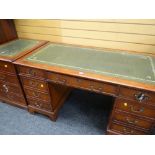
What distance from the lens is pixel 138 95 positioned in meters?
0.95

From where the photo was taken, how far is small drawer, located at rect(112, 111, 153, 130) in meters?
1.08

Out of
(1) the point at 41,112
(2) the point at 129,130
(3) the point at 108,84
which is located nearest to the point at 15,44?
(1) the point at 41,112

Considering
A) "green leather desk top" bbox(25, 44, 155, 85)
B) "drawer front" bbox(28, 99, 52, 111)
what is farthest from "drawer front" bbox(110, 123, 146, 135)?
"drawer front" bbox(28, 99, 52, 111)

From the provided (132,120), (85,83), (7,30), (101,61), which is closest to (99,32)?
(101,61)

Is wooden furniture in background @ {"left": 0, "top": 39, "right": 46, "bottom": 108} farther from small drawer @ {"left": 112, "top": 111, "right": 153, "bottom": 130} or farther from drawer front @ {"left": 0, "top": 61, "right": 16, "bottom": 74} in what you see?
small drawer @ {"left": 112, "top": 111, "right": 153, "bottom": 130}

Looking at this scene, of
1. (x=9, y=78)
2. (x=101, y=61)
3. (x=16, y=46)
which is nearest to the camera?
(x=101, y=61)

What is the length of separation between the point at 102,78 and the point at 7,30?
1299mm

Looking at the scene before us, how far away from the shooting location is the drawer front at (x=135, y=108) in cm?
100

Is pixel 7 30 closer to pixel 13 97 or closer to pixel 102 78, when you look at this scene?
pixel 13 97

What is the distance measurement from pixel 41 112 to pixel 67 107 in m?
0.33

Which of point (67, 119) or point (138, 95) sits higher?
point (138, 95)

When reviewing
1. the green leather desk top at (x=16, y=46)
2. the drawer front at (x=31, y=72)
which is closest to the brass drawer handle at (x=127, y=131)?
the drawer front at (x=31, y=72)

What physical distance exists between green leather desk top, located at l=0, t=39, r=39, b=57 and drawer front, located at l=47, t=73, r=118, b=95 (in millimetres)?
507

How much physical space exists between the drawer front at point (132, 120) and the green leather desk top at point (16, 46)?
43.3 inches
